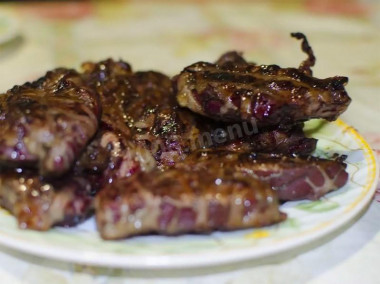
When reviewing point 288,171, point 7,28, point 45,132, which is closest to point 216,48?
point 7,28

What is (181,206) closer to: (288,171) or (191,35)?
(288,171)

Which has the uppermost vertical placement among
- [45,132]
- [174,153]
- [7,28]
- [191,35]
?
[45,132]

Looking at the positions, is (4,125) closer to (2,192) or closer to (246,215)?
(2,192)

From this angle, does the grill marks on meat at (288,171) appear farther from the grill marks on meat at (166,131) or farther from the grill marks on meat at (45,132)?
the grill marks on meat at (45,132)

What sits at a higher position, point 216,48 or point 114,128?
point 114,128

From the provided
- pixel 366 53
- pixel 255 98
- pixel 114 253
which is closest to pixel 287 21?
pixel 366 53

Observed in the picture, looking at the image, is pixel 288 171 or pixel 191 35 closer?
pixel 288 171

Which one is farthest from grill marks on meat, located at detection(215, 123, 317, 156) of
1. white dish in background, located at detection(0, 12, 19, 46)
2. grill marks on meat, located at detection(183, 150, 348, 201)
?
white dish in background, located at detection(0, 12, 19, 46)
